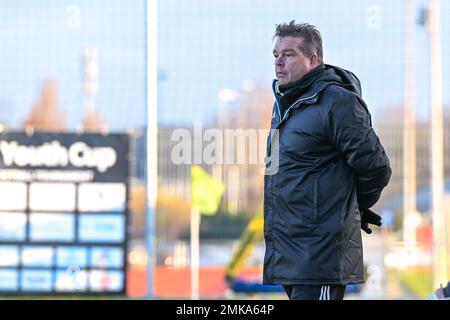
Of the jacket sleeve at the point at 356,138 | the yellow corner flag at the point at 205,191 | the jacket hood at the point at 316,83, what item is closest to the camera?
the jacket sleeve at the point at 356,138

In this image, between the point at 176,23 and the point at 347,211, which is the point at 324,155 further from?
the point at 176,23

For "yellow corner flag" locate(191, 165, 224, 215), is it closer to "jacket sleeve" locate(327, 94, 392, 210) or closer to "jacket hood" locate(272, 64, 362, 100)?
"jacket hood" locate(272, 64, 362, 100)

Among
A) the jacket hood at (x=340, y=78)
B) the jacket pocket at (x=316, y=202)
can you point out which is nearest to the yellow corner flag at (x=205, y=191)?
the jacket hood at (x=340, y=78)

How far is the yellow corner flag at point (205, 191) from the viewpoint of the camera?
10.9 m

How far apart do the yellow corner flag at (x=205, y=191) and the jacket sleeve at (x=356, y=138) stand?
24.2 ft

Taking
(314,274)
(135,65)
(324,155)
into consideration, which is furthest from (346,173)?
(135,65)

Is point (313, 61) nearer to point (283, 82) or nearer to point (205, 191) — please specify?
point (283, 82)

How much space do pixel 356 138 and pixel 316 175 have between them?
213 millimetres

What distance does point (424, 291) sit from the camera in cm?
1106

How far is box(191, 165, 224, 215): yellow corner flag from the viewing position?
10.9 m

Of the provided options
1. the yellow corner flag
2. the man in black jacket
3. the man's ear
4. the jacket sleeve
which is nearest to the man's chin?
the man in black jacket

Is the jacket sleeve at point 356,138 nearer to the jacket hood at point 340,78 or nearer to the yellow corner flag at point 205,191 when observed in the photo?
the jacket hood at point 340,78

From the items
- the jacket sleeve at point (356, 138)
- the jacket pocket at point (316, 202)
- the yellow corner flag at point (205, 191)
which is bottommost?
the yellow corner flag at point (205, 191)

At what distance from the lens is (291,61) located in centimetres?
362
